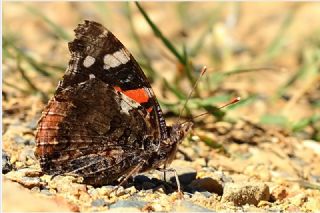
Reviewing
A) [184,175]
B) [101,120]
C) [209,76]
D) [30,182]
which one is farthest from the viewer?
[209,76]

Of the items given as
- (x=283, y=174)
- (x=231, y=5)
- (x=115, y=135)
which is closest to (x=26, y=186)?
(x=115, y=135)

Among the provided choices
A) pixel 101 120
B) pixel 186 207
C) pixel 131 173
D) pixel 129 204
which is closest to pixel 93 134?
pixel 101 120

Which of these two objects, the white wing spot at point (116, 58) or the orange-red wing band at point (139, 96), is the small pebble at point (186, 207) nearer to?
the orange-red wing band at point (139, 96)

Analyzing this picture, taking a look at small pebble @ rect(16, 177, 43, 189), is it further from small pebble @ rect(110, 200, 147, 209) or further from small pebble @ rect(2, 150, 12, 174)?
small pebble @ rect(110, 200, 147, 209)

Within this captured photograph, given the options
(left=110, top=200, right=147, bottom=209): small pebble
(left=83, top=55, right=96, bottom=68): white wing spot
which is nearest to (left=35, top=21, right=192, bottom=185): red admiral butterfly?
(left=83, top=55, right=96, bottom=68): white wing spot

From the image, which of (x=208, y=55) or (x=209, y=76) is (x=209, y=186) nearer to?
(x=209, y=76)
